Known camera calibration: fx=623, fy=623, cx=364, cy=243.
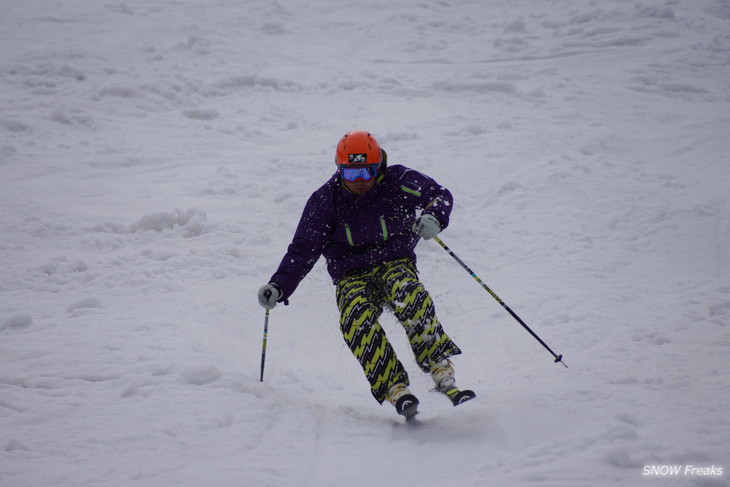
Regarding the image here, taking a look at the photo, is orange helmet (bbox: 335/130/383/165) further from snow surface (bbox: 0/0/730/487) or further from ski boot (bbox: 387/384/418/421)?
snow surface (bbox: 0/0/730/487)

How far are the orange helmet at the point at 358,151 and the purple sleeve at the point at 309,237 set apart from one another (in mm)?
324

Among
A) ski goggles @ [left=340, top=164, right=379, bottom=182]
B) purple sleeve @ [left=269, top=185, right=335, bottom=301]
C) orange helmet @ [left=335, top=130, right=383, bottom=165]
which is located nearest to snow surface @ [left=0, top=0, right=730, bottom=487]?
purple sleeve @ [left=269, top=185, right=335, bottom=301]

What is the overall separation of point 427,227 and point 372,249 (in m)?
0.48

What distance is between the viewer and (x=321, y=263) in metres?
7.18

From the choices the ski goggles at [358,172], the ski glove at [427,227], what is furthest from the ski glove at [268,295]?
the ski glove at [427,227]

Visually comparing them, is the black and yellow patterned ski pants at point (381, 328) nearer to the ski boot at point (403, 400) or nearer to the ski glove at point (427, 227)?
the ski boot at point (403, 400)

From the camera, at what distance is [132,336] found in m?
4.85

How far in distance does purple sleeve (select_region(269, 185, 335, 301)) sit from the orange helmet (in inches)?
12.8

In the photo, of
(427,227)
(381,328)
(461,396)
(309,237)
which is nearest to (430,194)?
(427,227)

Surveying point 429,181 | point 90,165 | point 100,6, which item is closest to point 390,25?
point 100,6

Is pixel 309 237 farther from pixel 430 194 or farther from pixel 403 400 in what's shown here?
pixel 403 400

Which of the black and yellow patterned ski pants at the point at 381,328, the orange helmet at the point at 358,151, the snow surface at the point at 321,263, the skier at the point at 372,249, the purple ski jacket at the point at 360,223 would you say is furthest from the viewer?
the purple ski jacket at the point at 360,223

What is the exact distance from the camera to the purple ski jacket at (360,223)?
439 cm

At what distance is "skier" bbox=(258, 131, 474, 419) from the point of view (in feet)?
13.5
